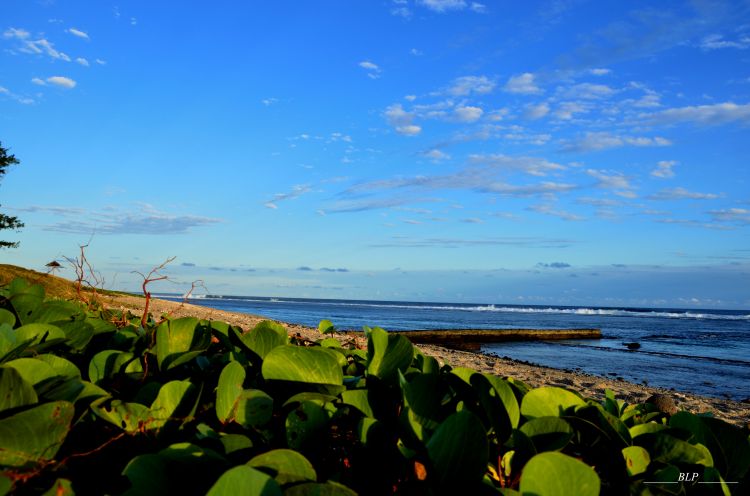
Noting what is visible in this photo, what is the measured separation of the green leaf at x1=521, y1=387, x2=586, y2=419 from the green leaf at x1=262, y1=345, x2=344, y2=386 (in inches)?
15.2

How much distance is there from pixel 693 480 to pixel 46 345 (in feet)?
4.85

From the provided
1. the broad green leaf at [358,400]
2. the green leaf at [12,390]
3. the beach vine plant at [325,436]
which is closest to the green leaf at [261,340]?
the beach vine plant at [325,436]

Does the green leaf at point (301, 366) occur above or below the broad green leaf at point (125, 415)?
above

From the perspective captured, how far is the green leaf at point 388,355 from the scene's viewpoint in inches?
45.3

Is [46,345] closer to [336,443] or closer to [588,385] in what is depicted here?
[336,443]

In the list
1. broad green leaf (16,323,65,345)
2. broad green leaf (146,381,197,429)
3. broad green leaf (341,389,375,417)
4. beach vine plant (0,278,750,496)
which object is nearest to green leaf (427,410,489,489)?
beach vine plant (0,278,750,496)

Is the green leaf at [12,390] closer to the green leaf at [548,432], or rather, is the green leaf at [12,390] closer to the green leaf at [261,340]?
the green leaf at [261,340]

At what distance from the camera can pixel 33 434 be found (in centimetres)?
76

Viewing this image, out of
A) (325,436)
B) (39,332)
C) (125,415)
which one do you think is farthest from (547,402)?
(39,332)

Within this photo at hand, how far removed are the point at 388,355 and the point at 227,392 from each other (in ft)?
1.26

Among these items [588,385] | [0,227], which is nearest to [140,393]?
[588,385]

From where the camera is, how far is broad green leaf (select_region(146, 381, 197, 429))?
3.07 feet

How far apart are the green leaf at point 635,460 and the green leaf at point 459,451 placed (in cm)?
38

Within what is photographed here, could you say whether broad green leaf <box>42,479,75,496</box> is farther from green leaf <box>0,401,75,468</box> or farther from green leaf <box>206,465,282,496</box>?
green leaf <box>206,465,282,496</box>
